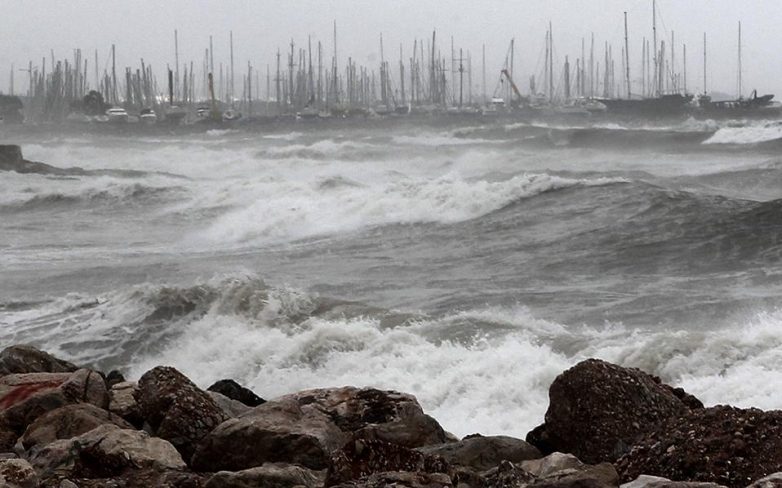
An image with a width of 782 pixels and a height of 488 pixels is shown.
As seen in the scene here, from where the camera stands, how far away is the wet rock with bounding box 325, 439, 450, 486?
5.55m

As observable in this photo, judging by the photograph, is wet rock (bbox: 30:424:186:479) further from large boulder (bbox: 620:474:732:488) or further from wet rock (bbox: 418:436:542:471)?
large boulder (bbox: 620:474:732:488)

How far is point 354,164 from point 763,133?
742 inches

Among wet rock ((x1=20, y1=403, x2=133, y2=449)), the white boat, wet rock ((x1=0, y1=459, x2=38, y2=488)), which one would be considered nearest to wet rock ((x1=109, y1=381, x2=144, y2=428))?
wet rock ((x1=20, y1=403, x2=133, y2=449))

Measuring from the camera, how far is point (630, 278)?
51.5ft

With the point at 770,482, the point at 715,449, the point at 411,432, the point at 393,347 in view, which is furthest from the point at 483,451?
the point at 393,347

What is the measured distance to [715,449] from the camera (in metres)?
5.41

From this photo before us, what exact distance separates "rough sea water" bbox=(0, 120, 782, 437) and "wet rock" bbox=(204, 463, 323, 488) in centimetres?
330

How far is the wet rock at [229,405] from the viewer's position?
7.73 metres

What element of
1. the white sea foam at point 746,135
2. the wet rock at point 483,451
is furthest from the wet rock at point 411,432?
the white sea foam at point 746,135

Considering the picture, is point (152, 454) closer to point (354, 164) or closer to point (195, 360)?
point (195, 360)

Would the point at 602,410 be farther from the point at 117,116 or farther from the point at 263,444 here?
the point at 117,116

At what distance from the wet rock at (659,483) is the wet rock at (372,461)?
99 cm

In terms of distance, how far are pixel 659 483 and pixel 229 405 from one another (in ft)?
12.1

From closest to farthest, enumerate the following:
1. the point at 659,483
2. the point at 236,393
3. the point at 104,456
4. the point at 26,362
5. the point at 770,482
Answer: the point at 770,482, the point at 659,483, the point at 104,456, the point at 236,393, the point at 26,362
